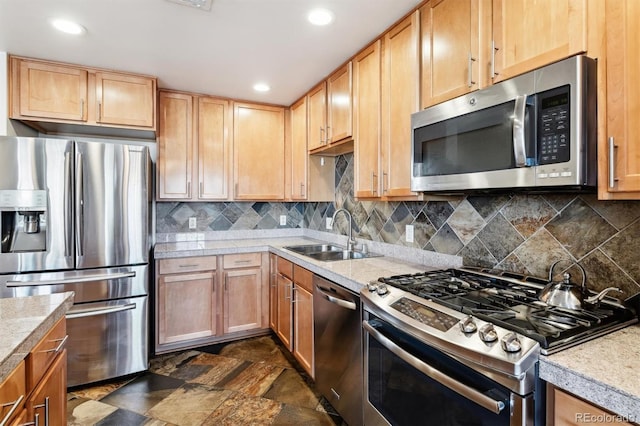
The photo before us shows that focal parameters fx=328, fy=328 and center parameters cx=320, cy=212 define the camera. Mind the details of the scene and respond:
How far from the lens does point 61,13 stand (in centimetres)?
185

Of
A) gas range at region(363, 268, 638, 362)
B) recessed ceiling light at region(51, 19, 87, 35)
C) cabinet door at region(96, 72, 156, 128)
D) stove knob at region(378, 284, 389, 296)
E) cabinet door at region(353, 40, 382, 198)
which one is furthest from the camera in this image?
cabinet door at region(96, 72, 156, 128)

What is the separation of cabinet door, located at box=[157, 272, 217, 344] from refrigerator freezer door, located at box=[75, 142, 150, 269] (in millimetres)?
417

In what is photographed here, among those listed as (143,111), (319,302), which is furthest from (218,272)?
(143,111)

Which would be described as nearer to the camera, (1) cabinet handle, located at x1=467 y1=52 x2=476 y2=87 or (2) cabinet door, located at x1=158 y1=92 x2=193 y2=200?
(1) cabinet handle, located at x1=467 y1=52 x2=476 y2=87

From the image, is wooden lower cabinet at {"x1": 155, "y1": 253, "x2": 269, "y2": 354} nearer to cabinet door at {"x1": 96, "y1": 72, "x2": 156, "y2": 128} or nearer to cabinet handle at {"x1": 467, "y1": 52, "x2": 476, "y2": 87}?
cabinet door at {"x1": 96, "y1": 72, "x2": 156, "y2": 128}

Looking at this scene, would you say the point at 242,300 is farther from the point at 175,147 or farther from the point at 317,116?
the point at 317,116

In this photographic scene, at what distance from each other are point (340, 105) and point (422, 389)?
1.99 m

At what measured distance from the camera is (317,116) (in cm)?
290

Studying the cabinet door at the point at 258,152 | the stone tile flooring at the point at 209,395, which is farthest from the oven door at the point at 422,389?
the cabinet door at the point at 258,152

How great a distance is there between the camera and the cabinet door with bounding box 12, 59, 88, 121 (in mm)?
2367

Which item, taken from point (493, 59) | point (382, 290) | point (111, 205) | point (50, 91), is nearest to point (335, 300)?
point (382, 290)

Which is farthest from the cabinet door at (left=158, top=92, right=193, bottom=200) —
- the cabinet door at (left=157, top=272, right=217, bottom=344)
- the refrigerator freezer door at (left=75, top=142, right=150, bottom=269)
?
the cabinet door at (left=157, top=272, right=217, bottom=344)

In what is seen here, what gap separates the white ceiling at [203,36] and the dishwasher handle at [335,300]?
1.60 metres

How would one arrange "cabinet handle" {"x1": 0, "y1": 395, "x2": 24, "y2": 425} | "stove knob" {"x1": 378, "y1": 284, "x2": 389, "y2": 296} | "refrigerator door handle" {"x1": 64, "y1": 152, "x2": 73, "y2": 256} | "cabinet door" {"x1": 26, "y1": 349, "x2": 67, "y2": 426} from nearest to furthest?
"cabinet handle" {"x1": 0, "y1": 395, "x2": 24, "y2": 425} < "cabinet door" {"x1": 26, "y1": 349, "x2": 67, "y2": 426} < "stove knob" {"x1": 378, "y1": 284, "x2": 389, "y2": 296} < "refrigerator door handle" {"x1": 64, "y1": 152, "x2": 73, "y2": 256}
